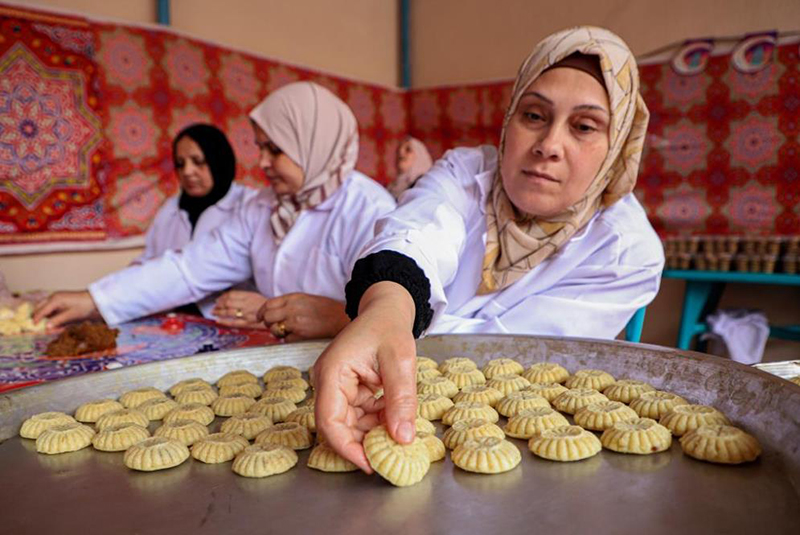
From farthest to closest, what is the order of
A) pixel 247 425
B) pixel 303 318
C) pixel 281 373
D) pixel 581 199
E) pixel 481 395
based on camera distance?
pixel 303 318
pixel 581 199
pixel 281 373
pixel 481 395
pixel 247 425

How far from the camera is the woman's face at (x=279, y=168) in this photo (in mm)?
2045

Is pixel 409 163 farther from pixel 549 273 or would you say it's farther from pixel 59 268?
pixel 549 273

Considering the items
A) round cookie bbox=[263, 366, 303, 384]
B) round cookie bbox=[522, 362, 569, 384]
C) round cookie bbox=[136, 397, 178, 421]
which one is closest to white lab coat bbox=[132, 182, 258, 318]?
round cookie bbox=[263, 366, 303, 384]

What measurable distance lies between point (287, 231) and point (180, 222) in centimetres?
123

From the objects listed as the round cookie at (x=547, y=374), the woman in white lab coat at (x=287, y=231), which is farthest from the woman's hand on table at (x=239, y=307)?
the round cookie at (x=547, y=374)

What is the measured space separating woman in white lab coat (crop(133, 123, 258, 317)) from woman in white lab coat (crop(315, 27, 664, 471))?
1721 millimetres

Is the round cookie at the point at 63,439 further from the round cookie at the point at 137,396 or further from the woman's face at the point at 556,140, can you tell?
the woman's face at the point at 556,140

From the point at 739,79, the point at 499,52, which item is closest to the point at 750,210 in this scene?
the point at 739,79

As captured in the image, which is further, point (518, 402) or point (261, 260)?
point (261, 260)

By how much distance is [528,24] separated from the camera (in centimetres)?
430

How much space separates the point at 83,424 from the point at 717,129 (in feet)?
11.8

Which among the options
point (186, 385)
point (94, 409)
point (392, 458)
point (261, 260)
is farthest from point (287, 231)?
point (392, 458)

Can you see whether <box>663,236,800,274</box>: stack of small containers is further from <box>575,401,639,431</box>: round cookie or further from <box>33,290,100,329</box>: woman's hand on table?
<box>33,290,100,329</box>: woman's hand on table

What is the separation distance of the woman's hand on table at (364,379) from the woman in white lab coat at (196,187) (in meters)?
2.34
